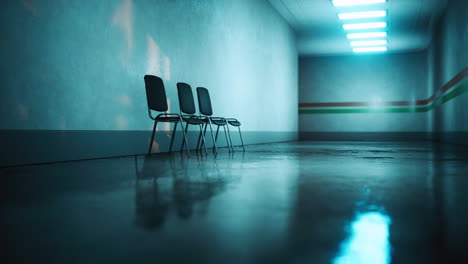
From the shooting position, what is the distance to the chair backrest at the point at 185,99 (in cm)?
506

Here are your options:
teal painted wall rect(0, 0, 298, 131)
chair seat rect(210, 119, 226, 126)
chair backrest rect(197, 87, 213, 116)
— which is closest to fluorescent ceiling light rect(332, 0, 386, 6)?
teal painted wall rect(0, 0, 298, 131)

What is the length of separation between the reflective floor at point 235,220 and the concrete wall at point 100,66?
4.15 feet

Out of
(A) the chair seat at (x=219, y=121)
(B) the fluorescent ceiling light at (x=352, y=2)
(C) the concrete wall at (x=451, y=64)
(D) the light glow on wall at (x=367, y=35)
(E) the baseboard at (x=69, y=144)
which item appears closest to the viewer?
(E) the baseboard at (x=69, y=144)

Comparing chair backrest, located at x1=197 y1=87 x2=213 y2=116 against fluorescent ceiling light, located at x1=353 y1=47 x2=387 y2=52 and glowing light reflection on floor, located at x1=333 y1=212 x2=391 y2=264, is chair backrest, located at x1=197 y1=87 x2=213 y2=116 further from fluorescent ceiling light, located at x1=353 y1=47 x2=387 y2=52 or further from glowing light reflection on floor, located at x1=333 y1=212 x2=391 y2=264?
fluorescent ceiling light, located at x1=353 y1=47 x2=387 y2=52

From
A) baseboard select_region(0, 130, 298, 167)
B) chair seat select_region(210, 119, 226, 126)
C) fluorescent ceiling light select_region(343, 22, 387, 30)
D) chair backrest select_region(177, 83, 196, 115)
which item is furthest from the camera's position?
fluorescent ceiling light select_region(343, 22, 387, 30)

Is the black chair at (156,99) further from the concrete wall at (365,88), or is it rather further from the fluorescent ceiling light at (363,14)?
the concrete wall at (365,88)

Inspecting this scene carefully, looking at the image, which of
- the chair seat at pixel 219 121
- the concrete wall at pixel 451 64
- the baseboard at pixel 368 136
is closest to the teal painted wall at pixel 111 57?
the chair seat at pixel 219 121

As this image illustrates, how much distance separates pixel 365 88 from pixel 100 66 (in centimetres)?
1228

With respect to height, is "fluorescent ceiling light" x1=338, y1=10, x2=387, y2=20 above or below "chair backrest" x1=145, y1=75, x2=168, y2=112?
above

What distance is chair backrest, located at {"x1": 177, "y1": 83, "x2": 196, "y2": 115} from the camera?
5062mm

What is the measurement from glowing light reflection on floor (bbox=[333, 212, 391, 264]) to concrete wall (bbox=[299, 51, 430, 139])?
14108 mm

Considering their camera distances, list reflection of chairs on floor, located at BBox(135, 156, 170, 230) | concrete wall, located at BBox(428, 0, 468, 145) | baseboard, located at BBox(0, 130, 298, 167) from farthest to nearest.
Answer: concrete wall, located at BBox(428, 0, 468, 145) → baseboard, located at BBox(0, 130, 298, 167) → reflection of chairs on floor, located at BBox(135, 156, 170, 230)

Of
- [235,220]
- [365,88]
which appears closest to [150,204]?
[235,220]

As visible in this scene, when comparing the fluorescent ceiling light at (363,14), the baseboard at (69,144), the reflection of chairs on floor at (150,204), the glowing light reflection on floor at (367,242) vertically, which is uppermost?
the fluorescent ceiling light at (363,14)
